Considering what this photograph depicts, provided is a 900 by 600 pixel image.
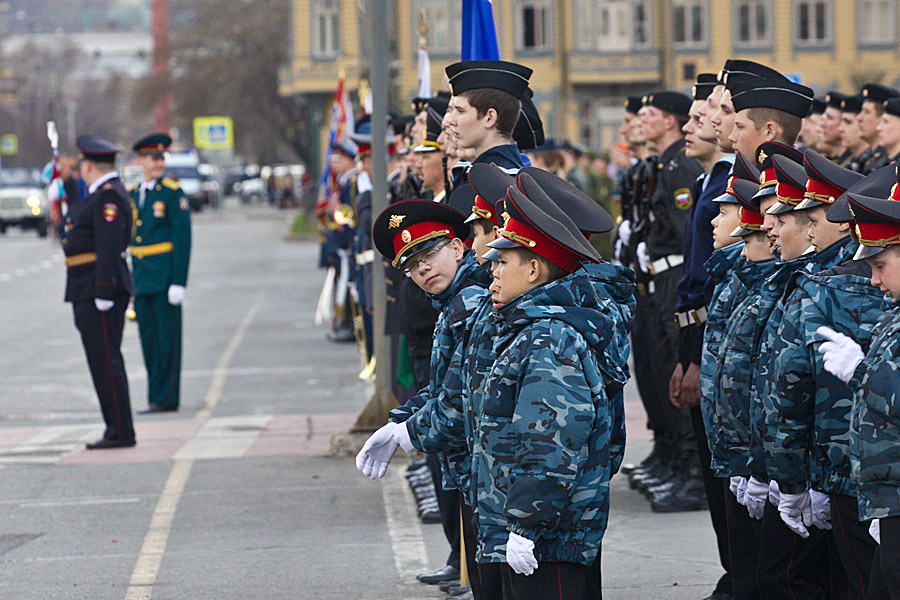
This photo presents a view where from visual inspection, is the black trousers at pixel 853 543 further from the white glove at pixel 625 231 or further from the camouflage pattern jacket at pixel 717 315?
the white glove at pixel 625 231

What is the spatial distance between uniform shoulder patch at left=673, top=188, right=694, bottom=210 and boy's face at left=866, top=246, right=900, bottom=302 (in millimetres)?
3552

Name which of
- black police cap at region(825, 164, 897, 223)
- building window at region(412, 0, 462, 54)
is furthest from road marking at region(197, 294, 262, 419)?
building window at region(412, 0, 462, 54)

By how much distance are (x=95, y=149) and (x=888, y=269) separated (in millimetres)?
7853

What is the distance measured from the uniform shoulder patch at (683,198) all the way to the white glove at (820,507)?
3.10 metres

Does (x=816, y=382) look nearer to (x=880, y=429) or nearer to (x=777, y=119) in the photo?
(x=880, y=429)

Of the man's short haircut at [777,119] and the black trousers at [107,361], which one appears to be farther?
the black trousers at [107,361]

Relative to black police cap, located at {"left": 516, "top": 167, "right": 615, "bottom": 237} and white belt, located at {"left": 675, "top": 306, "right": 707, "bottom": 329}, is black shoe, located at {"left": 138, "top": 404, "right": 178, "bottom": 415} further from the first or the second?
black police cap, located at {"left": 516, "top": 167, "right": 615, "bottom": 237}

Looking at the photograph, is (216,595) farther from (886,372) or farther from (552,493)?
(886,372)

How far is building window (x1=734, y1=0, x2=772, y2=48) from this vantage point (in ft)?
156

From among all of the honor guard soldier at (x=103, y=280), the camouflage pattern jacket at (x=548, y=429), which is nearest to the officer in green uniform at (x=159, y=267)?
the honor guard soldier at (x=103, y=280)

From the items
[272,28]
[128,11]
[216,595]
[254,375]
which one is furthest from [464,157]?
[128,11]

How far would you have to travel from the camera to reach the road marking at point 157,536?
6864 millimetres

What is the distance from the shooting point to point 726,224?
5938 millimetres

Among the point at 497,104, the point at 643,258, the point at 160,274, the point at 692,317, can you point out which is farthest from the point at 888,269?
→ the point at 160,274
